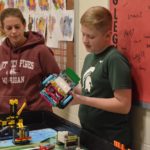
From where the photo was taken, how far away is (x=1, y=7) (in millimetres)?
2969

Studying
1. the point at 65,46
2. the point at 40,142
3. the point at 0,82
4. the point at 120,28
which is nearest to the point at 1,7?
the point at 65,46

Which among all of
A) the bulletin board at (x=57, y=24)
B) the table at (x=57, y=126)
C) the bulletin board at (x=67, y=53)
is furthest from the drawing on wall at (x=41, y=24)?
the table at (x=57, y=126)

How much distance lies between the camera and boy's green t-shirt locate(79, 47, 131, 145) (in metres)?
1.25

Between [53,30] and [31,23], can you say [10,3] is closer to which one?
[31,23]

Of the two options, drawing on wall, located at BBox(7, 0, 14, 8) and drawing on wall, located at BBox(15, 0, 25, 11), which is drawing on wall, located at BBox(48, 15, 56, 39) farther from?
drawing on wall, located at BBox(7, 0, 14, 8)

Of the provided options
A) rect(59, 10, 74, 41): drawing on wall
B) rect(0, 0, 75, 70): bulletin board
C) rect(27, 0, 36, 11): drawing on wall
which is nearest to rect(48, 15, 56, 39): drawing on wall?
rect(0, 0, 75, 70): bulletin board

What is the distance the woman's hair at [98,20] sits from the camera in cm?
127

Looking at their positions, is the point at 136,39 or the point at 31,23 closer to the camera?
the point at 136,39

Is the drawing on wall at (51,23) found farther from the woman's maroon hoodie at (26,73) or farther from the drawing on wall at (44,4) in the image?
the woman's maroon hoodie at (26,73)

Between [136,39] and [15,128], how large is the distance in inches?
24.5

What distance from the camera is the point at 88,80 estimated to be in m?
1.39

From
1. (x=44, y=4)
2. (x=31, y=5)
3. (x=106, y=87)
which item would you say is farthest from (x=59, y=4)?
(x=106, y=87)

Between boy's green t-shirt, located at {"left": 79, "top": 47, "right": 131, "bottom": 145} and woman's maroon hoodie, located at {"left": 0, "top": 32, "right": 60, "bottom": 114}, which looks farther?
woman's maroon hoodie, located at {"left": 0, "top": 32, "right": 60, "bottom": 114}

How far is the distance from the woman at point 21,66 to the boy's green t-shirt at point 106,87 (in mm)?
379
